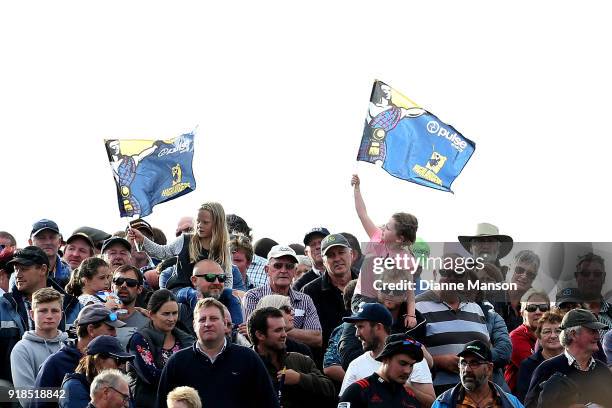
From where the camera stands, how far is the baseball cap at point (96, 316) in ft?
46.4

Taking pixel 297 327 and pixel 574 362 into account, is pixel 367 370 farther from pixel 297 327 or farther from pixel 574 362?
pixel 574 362

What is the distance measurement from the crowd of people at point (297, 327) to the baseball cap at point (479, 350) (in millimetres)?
14

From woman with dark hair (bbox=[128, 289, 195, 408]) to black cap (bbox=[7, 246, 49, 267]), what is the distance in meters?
1.62

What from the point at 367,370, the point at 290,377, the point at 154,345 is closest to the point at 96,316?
the point at 154,345

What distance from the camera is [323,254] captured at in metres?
16.6

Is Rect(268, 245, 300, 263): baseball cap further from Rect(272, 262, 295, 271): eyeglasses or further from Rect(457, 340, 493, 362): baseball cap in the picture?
Rect(457, 340, 493, 362): baseball cap

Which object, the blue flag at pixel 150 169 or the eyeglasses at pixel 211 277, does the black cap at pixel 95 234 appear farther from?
the eyeglasses at pixel 211 277

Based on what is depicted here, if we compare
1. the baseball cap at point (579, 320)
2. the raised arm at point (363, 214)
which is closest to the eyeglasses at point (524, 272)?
the raised arm at point (363, 214)

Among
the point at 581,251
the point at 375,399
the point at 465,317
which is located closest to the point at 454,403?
the point at 375,399

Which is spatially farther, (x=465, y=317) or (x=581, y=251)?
(x=581, y=251)

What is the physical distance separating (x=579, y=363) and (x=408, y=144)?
175 inches

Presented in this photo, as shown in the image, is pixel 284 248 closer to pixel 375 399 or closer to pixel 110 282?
pixel 110 282

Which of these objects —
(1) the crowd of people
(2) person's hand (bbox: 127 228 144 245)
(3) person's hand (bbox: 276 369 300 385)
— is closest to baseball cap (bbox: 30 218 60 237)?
(1) the crowd of people

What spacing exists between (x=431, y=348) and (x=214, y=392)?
2914 mm
